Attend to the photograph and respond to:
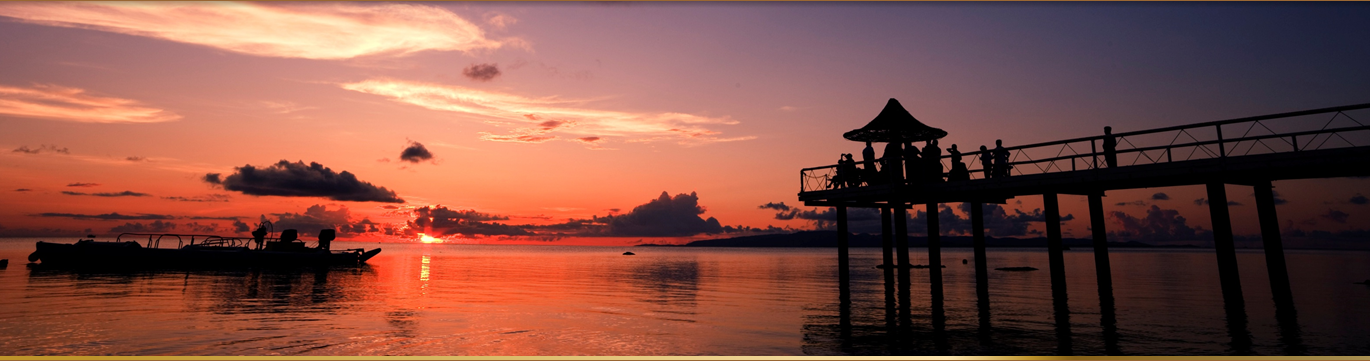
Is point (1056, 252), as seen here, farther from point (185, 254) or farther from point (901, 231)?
point (185, 254)

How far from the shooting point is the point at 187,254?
50250 mm

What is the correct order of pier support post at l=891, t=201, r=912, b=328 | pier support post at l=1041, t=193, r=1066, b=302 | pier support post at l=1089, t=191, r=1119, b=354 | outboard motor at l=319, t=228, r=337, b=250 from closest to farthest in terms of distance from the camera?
1. pier support post at l=1089, t=191, r=1119, b=354
2. pier support post at l=1041, t=193, r=1066, b=302
3. pier support post at l=891, t=201, r=912, b=328
4. outboard motor at l=319, t=228, r=337, b=250

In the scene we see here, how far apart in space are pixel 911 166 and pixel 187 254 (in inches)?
1981

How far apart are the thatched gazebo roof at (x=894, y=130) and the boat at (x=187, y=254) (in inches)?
1696

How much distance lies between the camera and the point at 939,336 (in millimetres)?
16719

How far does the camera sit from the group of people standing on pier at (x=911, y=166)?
75.0 feet

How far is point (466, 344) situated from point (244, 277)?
3205 centimetres

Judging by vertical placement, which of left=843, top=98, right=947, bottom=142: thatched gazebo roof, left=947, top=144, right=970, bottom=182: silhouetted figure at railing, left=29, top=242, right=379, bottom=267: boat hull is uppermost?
left=843, top=98, right=947, bottom=142: thatched gazebo roof

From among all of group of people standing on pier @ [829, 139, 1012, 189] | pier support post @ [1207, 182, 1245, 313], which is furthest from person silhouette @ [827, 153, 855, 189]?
pier support post @ [1207, 182, 1245, 313]

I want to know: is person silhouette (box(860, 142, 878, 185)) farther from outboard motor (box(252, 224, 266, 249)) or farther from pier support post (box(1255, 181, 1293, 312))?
outboard motor (box(252, 224, 266, 249))

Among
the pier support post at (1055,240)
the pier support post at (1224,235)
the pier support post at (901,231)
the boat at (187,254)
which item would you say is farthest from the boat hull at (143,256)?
the pier support post at (1224,235)

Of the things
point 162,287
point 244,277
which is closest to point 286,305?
point 162,287

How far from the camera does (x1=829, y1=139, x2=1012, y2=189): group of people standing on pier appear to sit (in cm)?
2288

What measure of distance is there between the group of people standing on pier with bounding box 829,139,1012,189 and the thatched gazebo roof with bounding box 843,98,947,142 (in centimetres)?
33
